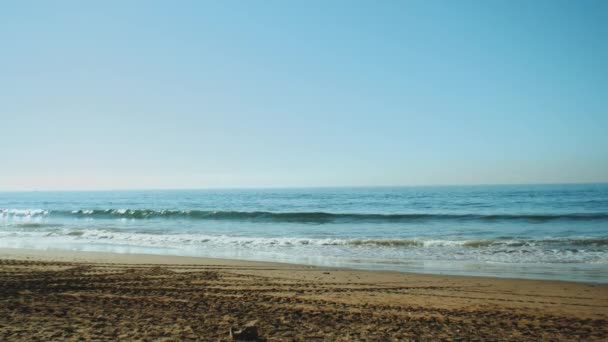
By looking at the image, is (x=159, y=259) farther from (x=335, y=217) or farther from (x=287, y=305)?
(x=335, y=217)

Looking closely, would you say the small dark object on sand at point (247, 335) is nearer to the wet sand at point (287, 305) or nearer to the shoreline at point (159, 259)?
the wet sand at point (287, 305)

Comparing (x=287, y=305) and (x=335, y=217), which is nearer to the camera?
(x=287, y=305)

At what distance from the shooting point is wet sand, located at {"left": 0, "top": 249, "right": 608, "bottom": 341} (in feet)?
20.4

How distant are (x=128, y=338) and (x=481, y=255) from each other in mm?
13895

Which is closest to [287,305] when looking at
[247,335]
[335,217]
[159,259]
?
[247,335]

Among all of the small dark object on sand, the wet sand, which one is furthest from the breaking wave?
the small dark object on sand

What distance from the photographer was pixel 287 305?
7961 mm

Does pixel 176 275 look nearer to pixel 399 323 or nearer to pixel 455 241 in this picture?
pixel 399 323

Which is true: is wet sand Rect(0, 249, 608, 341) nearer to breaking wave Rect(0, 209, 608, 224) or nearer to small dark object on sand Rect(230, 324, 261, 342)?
small dark object on sand Rect(230, 324, 261, 342)

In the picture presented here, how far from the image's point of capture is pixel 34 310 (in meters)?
7.17

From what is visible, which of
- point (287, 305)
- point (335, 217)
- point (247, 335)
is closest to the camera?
point (247, 335)

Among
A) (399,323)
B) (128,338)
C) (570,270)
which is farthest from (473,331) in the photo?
(570,270)

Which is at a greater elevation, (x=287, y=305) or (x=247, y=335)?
(x=247, y=335)

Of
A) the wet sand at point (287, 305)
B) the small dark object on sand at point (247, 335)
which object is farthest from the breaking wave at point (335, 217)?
the small dark object on sand at point (247, 335)
